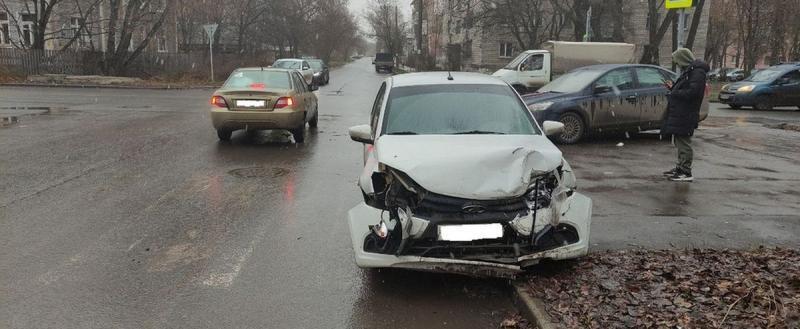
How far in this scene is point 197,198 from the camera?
7.37 meters

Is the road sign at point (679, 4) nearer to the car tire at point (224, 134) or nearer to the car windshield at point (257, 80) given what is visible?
the car windshield at point (257, 80)

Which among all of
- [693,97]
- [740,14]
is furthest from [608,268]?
[740,14]

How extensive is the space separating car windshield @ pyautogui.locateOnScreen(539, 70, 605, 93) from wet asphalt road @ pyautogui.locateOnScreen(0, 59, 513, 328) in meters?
4.62

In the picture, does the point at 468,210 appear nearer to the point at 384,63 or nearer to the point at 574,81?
the point at 574,81

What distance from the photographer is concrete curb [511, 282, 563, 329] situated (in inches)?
152

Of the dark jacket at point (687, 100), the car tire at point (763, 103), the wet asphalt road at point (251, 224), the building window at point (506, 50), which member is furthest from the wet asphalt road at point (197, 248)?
the building window at point (506, 50)

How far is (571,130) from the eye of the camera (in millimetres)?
12062

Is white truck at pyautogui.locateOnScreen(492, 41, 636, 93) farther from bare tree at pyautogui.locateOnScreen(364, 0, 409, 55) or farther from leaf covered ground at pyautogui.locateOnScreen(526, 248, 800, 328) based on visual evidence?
bare tree at pyautogui.locateOnScreen(364, 0, 409, 55)

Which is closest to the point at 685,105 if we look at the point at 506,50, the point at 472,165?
the point at 472,165

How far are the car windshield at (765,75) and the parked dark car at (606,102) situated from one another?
11.9m

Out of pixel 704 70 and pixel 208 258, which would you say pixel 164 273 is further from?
pixel 704 70

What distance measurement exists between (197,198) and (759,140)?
38.5ft

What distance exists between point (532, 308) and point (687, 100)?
5.41m

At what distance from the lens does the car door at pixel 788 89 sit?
21.2 m
